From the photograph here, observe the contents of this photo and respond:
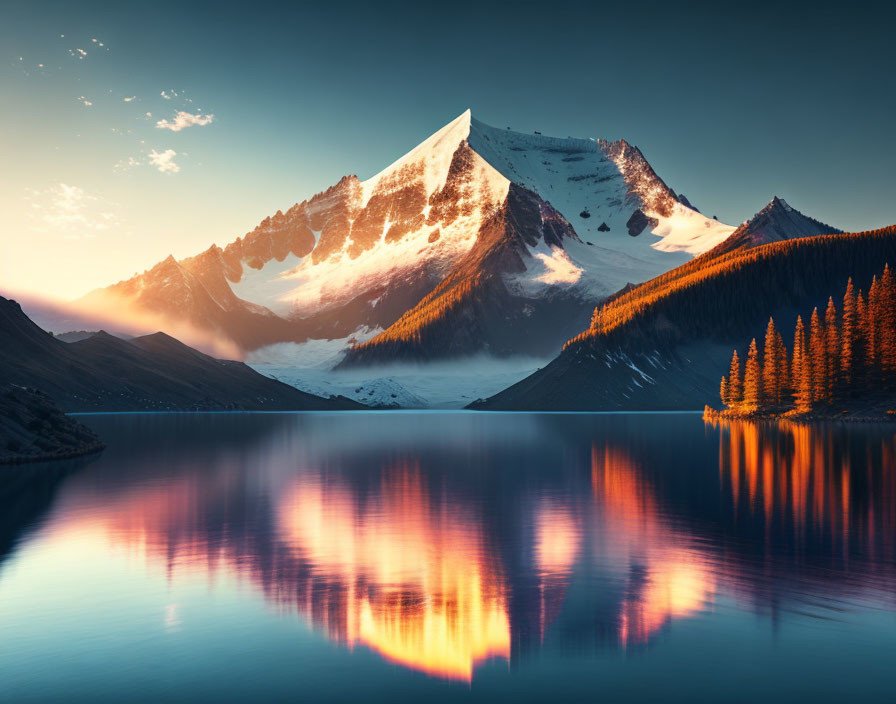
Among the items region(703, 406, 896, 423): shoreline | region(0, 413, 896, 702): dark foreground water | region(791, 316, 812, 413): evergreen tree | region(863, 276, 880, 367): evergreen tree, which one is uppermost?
region(863, 276, 880, 367): evergreen tree

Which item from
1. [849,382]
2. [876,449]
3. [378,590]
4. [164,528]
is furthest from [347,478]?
[849,382]

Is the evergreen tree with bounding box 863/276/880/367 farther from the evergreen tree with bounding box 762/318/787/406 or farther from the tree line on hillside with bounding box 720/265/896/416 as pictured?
the evergreen tree with bounding box 762/318/787/406

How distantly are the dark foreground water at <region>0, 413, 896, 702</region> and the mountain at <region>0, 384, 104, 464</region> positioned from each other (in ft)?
92.2

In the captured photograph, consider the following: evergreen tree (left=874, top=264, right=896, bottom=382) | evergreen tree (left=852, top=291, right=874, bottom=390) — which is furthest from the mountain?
evergreen tree (left=852, top=291, right=874, bottom=390)

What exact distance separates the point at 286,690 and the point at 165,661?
13.7ft

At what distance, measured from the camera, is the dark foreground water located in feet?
61.8

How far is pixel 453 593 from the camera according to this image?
26453 mm

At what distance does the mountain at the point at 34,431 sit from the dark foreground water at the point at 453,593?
28094 mm

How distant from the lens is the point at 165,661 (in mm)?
20234

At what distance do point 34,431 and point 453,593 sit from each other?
7734 cm

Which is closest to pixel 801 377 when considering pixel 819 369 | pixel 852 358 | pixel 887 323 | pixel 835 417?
pixel 819 369

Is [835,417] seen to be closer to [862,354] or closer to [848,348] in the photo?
[862,354]

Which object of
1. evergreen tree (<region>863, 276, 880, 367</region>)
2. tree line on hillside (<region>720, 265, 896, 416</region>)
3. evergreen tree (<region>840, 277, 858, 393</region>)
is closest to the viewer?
tree line on hillside (<region>720, 265, 896, 416</region>)

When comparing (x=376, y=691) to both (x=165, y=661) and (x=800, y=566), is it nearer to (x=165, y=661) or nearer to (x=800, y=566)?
(x=165, y=661)
